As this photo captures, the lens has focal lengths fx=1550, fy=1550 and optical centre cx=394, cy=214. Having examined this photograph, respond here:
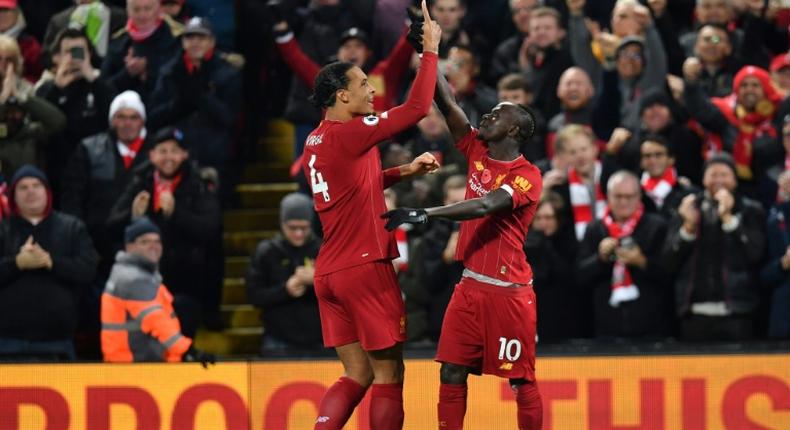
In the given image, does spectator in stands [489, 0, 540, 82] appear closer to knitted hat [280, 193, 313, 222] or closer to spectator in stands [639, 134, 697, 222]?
spectator in stands [639, 134, 697, 222]

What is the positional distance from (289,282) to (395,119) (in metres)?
3.69

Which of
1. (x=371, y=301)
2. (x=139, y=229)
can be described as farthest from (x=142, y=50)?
(x=371, y=301)

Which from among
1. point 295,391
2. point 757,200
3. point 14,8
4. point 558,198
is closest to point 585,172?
point 558,198

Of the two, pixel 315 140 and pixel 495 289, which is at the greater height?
pixel 315 140

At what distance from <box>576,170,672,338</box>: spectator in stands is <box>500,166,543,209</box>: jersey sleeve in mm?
2999

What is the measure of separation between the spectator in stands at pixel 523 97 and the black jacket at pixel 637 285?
107 cm

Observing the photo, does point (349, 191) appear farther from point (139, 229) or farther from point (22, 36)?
point (22, 36)

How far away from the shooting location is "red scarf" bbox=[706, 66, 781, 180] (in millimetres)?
12281

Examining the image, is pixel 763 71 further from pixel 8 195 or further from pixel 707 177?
pixel 8 195

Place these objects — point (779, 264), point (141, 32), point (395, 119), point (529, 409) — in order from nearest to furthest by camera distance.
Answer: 1. point (395, 119)
2. point (529, 409)
3. point (779, 264)
4. point (141, 32)

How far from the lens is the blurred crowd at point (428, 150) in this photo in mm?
11500

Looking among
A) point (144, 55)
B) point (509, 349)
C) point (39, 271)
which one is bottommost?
point (509, 349)

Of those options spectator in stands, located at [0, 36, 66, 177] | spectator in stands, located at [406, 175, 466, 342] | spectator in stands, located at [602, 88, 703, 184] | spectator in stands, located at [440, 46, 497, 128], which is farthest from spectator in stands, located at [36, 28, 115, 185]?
spectator in stands, located at [602, 88, 703, 184]

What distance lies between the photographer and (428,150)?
12430 mm
